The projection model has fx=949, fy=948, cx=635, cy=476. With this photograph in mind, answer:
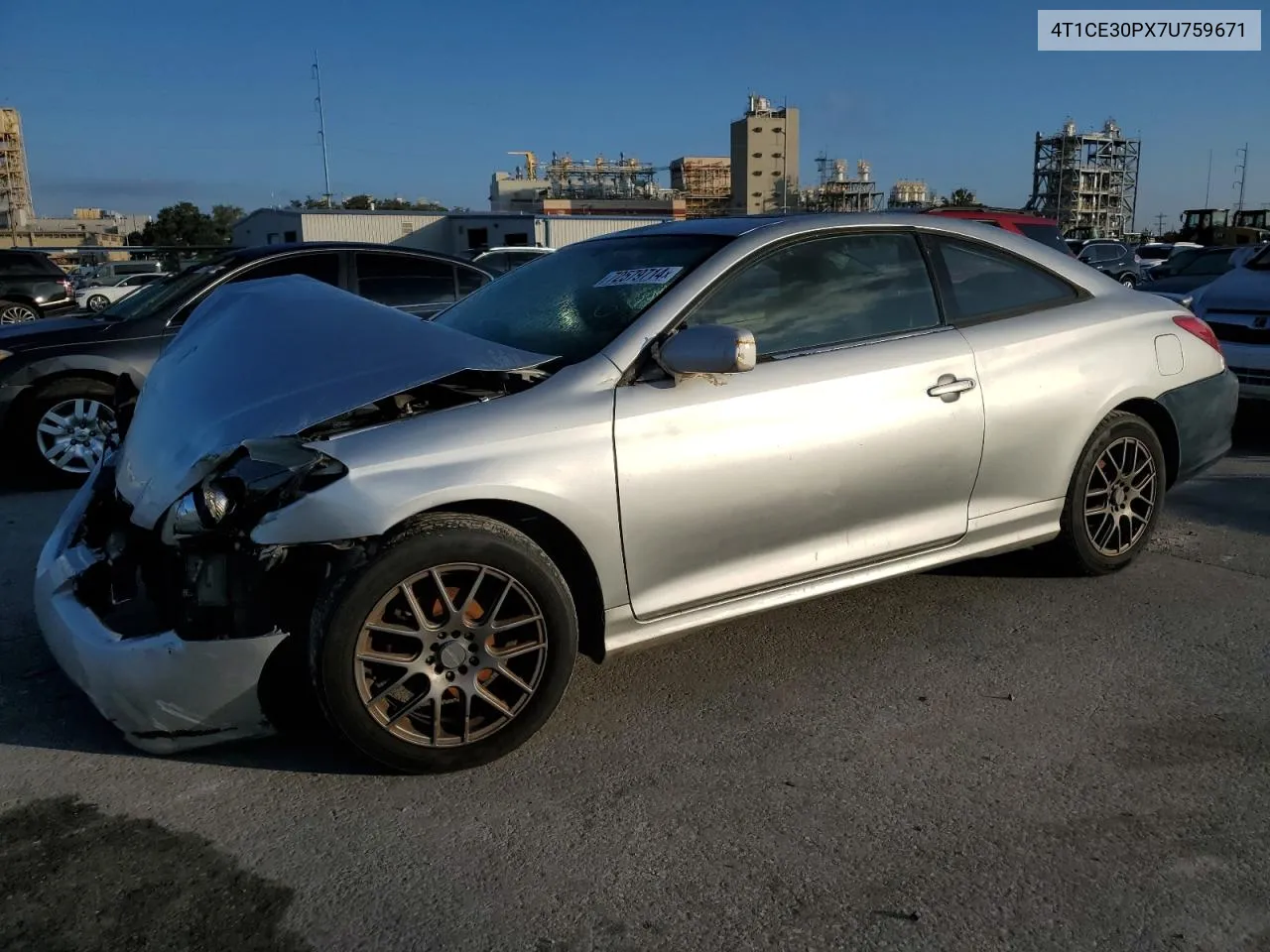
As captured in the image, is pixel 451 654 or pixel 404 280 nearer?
pixel 451 654

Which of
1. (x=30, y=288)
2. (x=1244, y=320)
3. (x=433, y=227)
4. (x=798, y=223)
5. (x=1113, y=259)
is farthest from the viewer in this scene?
(x=433, y=227)

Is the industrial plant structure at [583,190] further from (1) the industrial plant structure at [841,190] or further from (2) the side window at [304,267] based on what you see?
(2) the side window at [304,267]

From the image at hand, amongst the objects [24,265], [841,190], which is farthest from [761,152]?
[24,265]

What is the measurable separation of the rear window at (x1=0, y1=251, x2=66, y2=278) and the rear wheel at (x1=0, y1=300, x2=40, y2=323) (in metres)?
0.52

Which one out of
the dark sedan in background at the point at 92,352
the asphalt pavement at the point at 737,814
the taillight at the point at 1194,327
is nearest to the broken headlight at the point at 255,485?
the asphalt pavement at the point at 737,814

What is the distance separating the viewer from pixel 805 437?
3109 mm

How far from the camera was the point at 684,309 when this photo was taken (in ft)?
10.2

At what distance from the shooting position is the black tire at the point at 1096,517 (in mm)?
3875

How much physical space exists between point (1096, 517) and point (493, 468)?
8.91 feet

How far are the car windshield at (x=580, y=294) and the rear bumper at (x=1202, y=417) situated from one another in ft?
7.49

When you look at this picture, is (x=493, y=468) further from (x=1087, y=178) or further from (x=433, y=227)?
(x=1087, y=178)

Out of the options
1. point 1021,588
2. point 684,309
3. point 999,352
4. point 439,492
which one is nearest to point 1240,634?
point 1021,588

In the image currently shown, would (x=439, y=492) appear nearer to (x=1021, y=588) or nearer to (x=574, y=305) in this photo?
(x=574, y=305)

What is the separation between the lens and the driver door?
114 inches
